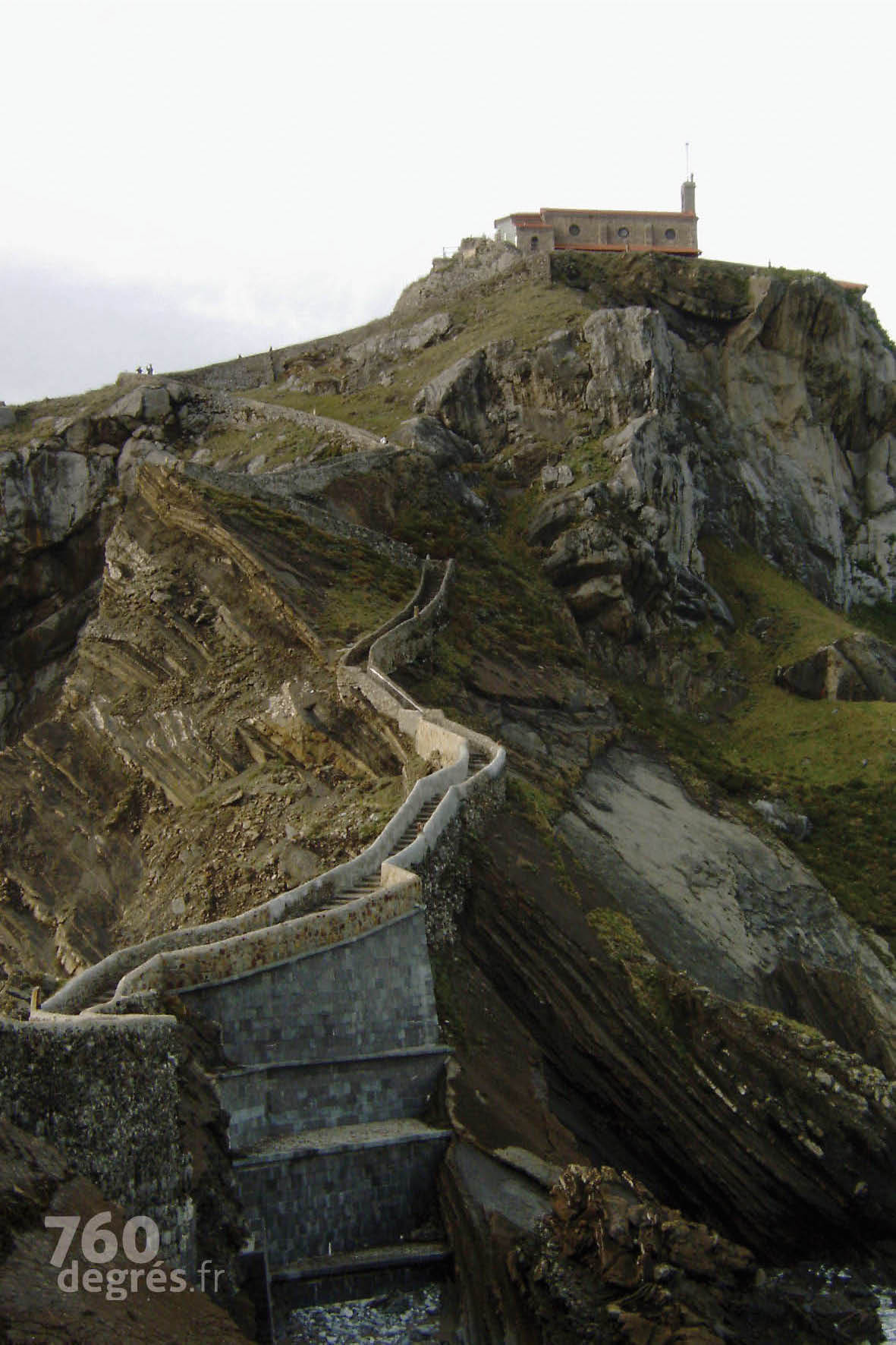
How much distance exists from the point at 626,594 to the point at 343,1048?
31.3 m

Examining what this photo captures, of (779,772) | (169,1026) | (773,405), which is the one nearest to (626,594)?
(779,772)

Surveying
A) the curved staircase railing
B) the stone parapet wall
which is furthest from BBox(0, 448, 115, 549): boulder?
the stone parapet wall

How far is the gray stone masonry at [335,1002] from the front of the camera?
71.9ft

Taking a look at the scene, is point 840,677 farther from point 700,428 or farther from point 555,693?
point 700,428

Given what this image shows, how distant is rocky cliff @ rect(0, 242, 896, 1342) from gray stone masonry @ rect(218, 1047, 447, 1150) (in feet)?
2.86

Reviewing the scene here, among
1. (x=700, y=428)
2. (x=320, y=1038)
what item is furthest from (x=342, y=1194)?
(x=700, y=428)

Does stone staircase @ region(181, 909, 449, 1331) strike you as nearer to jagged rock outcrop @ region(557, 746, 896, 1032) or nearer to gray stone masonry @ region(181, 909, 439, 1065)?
gray stone masonry @ region(181, 909, 439, 1065)

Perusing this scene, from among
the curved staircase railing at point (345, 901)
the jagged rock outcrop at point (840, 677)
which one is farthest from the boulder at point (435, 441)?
the curved staircase railing at point (345, 901)

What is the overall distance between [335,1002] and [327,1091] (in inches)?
55.2

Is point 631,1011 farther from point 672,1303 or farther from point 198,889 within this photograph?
point 198,889

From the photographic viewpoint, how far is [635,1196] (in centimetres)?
2214

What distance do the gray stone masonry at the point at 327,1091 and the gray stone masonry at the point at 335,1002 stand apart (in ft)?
0.76

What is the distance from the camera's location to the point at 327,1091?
74.4ft

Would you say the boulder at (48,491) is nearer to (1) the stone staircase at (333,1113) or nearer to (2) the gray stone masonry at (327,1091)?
(1) the stone staircase at (333,1113)
